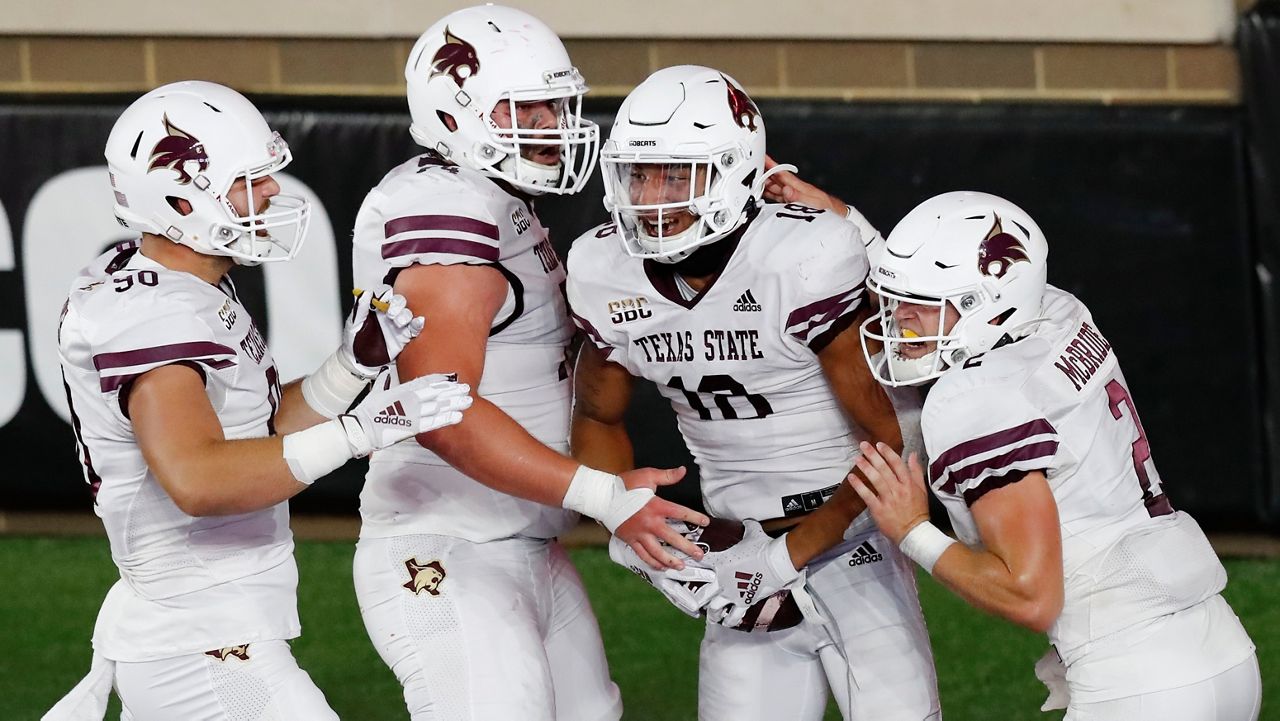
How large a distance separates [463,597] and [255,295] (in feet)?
11.1

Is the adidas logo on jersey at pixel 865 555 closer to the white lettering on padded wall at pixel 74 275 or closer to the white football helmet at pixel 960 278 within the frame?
the white football helmet at pixel 960 278

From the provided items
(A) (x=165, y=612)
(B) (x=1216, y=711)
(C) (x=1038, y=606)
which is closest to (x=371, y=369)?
(A) (x=165, y=612)

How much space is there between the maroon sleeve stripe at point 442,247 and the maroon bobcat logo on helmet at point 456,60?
43cm

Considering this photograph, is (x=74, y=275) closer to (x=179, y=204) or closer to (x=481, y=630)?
(x=179, y=204)

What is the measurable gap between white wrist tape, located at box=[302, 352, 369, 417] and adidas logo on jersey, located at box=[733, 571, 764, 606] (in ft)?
3.12

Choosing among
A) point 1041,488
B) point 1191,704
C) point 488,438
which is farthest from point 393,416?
point 1191,704

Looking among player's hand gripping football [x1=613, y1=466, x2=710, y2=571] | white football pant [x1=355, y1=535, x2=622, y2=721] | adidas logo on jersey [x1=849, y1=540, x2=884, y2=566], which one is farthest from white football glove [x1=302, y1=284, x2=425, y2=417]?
adidas logo on jersey [x1=849, y1=540, x2=884, y2=566]

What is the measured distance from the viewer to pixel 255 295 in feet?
22.7

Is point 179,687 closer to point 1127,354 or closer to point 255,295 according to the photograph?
point 255,295

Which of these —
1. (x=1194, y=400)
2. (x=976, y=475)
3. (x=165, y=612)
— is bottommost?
(x=1194, y=400)

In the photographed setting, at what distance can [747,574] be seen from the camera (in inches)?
151

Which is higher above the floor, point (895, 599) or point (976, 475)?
point (976, 475)

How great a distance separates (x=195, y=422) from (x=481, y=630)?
814mm

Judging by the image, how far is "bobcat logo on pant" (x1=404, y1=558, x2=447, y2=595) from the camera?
151 inches
